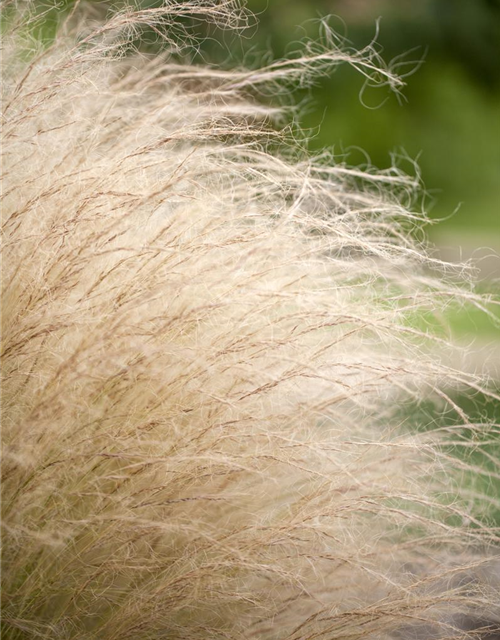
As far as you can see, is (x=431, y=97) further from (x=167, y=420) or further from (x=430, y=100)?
(x=167, y=420)

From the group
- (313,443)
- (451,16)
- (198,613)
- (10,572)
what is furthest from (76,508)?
(451,16)

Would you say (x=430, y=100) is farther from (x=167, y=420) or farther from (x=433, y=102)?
(x=167, y=420)

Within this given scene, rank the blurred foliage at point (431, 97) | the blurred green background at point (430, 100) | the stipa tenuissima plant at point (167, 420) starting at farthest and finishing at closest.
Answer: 1. the blurred foliage at point (431, 97)
2. the blurred green background at point (430, 100)
3. the stipa tenuissima plant at point (167, 420)

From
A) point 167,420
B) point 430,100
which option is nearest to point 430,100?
point 430,100

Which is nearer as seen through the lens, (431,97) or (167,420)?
(167,420)

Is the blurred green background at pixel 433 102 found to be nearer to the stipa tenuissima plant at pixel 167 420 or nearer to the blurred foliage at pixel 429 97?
the blurred foliage at pixel 429 97

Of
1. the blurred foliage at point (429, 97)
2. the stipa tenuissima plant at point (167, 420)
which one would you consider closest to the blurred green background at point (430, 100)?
the blurred foliage at point (429, 97)

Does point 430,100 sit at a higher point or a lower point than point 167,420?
lower

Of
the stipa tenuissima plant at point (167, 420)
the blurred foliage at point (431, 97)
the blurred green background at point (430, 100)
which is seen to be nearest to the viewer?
the stipa tenuissima plant at point (167, 420)

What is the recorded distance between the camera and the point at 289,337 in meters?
1.04

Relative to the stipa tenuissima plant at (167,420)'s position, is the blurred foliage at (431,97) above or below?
below

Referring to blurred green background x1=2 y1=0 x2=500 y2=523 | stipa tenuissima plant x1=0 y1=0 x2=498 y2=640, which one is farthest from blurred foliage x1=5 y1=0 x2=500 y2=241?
stipa tenuissima plant x1=0 y1=0 x2=498 y2=640

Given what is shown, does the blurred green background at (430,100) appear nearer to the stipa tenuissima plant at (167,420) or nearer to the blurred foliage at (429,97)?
the blurred foliage at (429,97)

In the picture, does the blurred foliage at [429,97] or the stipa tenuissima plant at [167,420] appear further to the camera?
the blurred foliage at [429,97]
